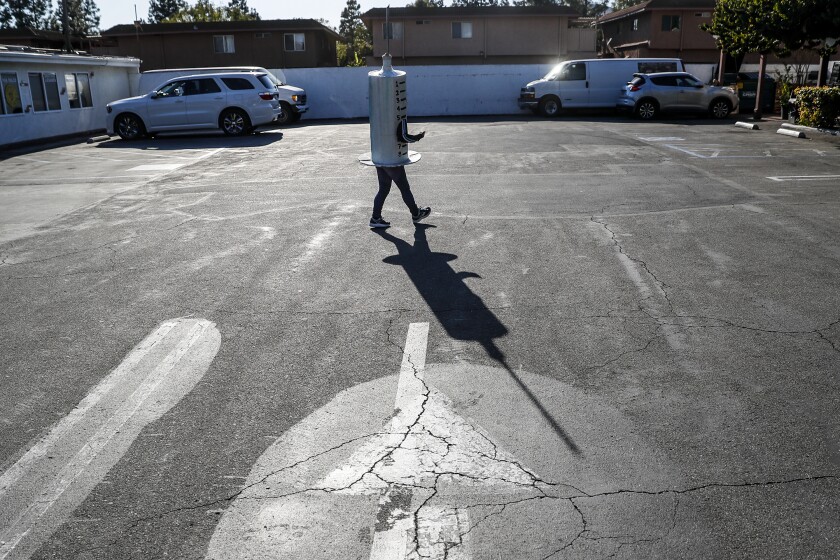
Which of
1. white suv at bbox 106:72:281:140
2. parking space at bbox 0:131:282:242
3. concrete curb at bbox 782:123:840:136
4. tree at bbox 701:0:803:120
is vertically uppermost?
tree at bbox 701:0:803:120

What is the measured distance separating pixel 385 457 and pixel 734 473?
1.86m

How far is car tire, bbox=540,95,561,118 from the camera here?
2861cm

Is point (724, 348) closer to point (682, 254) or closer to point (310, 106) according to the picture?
point (682, 254)

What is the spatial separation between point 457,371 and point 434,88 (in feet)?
91.5

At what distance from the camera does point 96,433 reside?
4.62 m

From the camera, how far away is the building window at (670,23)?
42.0m

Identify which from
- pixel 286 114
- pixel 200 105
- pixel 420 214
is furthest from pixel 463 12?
pixel 420 214

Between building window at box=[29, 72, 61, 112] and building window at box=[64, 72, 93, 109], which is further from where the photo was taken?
building window at box=[64, 72, 93, 109]

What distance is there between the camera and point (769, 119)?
2575 cm

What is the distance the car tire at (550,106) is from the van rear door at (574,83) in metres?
0.27

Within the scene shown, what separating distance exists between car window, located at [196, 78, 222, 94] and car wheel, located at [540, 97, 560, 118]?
1208cm

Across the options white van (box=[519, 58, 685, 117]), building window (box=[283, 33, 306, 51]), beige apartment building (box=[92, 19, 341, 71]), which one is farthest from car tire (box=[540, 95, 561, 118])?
building window (box=[283, 33, 306, 51])

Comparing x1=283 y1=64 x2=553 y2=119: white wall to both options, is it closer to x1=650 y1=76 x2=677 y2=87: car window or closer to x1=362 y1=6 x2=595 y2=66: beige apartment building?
x1=650 y1=76 x2=677 y2=87: car window

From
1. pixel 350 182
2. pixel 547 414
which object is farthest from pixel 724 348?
pixel 350 182
